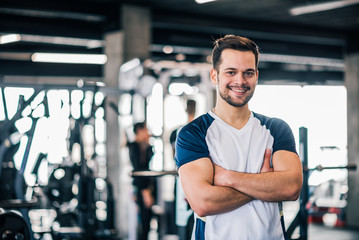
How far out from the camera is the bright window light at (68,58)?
34.8 ft

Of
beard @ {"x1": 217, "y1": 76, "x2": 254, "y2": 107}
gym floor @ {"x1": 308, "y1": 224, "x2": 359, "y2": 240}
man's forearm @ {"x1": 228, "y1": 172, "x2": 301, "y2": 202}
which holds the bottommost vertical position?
gym floor @ {"x1": 308, "y1": 224, "x2": 359, "y2": 240}

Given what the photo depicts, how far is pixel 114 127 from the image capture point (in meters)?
7.07

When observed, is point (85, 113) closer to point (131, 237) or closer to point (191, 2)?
point (131, 237)

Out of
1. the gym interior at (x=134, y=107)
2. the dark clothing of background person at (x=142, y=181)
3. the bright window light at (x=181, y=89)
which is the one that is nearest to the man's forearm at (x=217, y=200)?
the gym interior at (x=134, y=107)

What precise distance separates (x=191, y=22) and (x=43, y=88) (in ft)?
11.5

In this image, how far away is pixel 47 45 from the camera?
1019cm

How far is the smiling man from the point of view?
5.55 feet

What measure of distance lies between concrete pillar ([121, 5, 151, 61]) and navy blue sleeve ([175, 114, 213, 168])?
5.22 m

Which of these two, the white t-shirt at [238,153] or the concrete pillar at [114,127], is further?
the concrete pillar at [114,127]

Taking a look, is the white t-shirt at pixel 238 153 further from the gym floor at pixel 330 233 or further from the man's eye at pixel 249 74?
the gym floor at pixel 330 233

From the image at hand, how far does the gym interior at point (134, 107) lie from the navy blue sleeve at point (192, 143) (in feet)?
4.26

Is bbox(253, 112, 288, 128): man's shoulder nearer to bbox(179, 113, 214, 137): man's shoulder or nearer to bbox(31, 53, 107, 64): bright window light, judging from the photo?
bbox(179, 113, 214, 137): man's shoulder

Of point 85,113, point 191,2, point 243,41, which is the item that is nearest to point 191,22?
point 191,2

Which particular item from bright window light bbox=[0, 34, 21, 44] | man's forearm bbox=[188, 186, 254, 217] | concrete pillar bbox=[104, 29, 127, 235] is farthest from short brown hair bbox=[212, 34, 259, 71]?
bright window light bbox=[0, 34, 21, 44]
